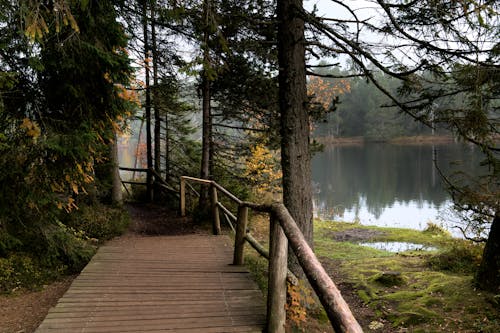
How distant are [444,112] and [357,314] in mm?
3428

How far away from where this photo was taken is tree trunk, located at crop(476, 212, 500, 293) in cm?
548

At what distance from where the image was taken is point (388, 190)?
2800 cm

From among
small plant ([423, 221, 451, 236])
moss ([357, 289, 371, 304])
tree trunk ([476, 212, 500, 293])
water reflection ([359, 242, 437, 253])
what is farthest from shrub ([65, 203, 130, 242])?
small plant ([423, 221, 451, 236])

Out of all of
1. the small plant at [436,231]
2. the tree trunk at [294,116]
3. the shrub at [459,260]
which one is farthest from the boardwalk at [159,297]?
the small plant at [436,231]

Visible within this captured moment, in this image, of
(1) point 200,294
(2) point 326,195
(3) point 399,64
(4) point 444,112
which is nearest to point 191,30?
(3) point 399,64

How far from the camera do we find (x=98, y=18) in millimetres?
5715

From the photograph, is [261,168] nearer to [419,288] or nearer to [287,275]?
[419,288]

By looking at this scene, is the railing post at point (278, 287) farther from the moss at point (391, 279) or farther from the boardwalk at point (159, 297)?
the moss at point (391, 279)

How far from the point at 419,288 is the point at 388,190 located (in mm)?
22852

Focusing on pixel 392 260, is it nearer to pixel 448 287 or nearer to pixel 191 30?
pixel 448 287

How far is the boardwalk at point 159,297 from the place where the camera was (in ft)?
10.7

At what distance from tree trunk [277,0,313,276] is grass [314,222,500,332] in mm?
1799

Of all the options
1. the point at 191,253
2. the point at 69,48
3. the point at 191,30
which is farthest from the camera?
the point at 191,30

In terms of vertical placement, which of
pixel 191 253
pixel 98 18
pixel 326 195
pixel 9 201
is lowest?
pixel 326 195
